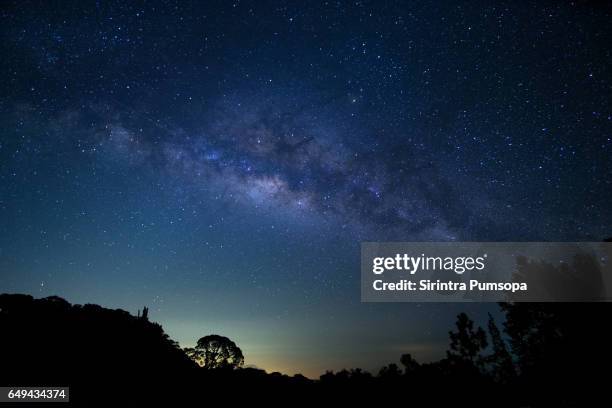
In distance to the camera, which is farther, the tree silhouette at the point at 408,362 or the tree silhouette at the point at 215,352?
the tree silhouette at the point at 215,352

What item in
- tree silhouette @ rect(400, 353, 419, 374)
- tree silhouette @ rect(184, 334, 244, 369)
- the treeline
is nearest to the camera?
the treeline

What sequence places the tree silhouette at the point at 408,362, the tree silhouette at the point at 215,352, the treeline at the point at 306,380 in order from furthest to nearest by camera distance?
the tree silhouette at the point at 215,352 → the tree silhouette at the point at 408,362 → the treeline at the point at 306,380

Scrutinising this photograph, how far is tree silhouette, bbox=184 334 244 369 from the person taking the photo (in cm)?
5756

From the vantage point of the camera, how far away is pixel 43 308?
3372 cm

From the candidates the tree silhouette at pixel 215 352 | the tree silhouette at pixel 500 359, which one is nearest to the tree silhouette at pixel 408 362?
the tree silhouette at pixel 500 359

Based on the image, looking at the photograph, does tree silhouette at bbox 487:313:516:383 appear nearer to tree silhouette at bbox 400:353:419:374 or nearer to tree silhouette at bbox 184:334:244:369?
tree silhouette at bbox 400:353:419:374

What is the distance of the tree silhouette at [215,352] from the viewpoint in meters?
57.6

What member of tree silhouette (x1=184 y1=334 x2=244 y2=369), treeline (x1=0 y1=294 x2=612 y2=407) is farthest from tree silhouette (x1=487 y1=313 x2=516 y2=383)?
tree silhouette (x1=184 y1=334 x2=244 y2=369)

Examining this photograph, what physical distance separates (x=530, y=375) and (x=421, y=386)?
9098mm

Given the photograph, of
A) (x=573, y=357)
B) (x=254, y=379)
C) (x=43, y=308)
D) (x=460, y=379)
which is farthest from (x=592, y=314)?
(x=43, y=308)

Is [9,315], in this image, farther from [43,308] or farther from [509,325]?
[509,325]

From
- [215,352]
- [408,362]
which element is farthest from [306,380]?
[215,352]

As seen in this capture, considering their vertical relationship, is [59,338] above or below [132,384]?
above

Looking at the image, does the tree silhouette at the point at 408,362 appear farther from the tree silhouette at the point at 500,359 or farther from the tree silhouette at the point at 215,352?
the tree silhouette at the point at 215,352
